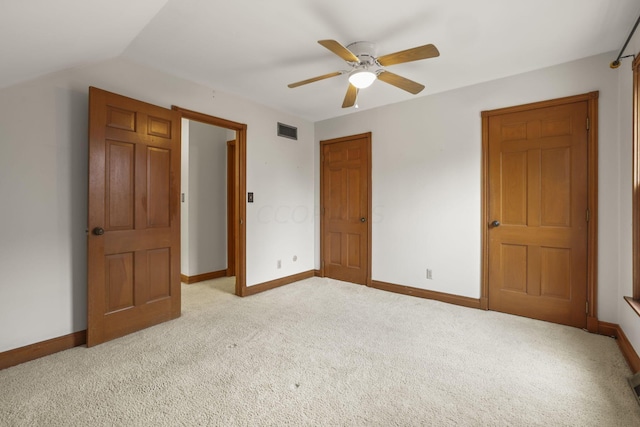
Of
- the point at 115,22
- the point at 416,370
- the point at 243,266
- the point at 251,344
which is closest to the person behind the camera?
the point at 115,22

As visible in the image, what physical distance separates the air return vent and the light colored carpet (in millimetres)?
2556

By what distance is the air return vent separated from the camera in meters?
4.27

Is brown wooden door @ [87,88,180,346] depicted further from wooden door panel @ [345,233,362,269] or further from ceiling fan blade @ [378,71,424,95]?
wooden door panel @ [345,233,362,269]

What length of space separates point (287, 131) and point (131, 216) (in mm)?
2445

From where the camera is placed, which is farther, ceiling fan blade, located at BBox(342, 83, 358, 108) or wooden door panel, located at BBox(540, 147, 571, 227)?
wooden door panel, located at BBox(540, 147, 571, 227)

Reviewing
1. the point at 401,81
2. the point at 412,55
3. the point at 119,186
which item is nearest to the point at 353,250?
the point at 401,81

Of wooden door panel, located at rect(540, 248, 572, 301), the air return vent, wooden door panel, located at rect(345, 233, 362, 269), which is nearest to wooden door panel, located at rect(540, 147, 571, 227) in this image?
wooden door panel, located at rect(540, 248, 572, 301)

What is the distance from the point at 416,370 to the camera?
2088mm

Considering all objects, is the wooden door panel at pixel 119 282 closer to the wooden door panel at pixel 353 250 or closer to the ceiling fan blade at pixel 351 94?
the ceiling fan blade at pixel 351 94

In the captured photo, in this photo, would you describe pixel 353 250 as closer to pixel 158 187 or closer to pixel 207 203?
pixel 207 203

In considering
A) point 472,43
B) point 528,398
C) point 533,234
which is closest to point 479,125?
point 472,43

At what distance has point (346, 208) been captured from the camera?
4.47 m

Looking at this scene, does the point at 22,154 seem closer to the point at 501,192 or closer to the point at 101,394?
the point at 101,394

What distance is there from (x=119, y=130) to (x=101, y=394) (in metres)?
1.99
